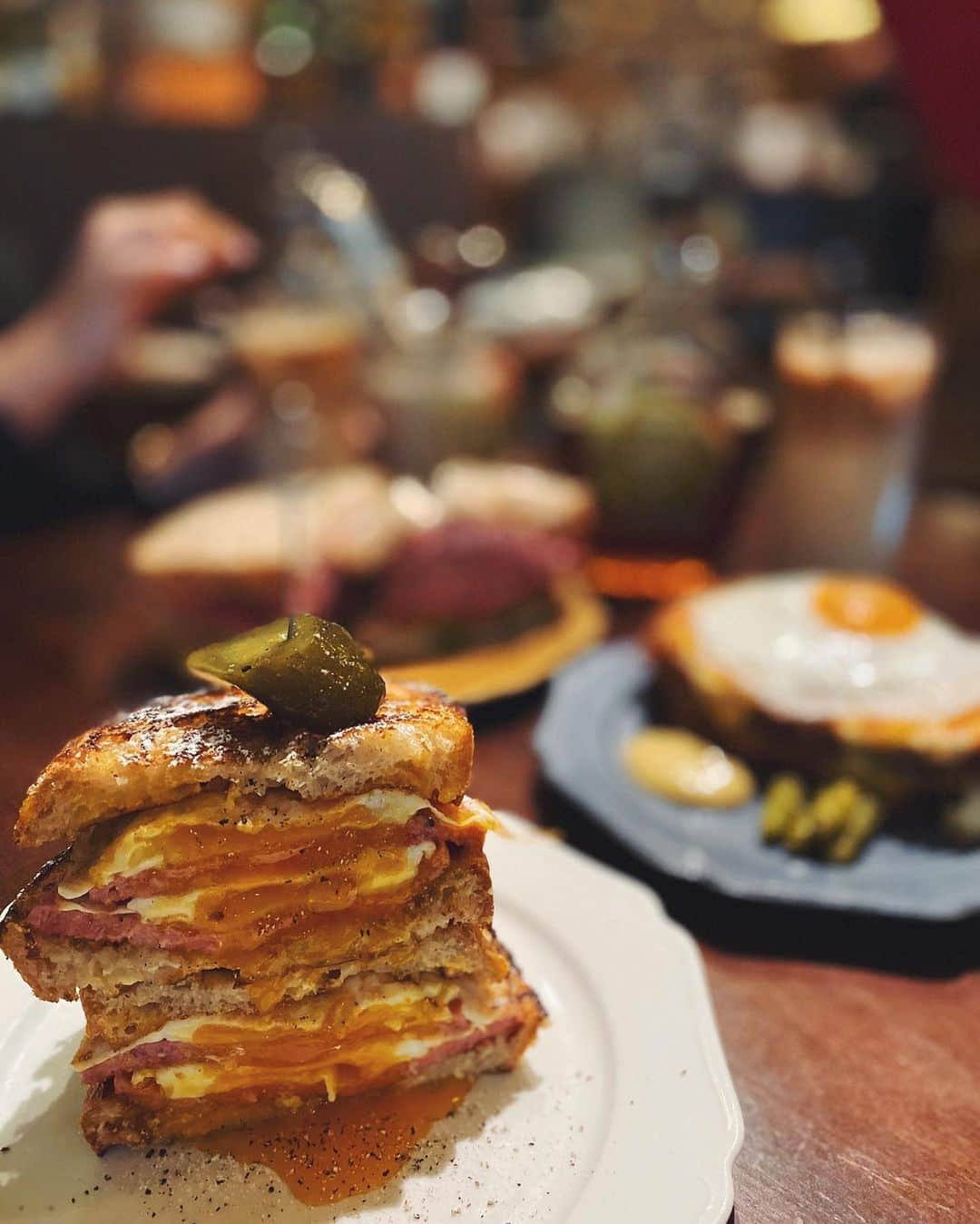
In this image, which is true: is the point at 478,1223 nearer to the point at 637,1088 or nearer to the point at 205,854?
the point at 637,1088

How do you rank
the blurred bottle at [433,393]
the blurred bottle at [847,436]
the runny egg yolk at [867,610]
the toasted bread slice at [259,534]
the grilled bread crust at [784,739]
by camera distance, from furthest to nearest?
the blurred bottle at [433,393] < the blurred bottle at [847,436] < the toasted bread slice at [259,534] < the runny egg yolk at [867,610] < the grilled bread crust at [784,739]

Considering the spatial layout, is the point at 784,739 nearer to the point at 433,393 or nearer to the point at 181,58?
the point at 433,393

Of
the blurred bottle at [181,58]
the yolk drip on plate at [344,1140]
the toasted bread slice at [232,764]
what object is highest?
the blurred bottle at [181,58]

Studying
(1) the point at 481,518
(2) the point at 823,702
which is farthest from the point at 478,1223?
(1) the point at 481,518

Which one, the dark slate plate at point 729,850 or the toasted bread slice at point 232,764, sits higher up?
the toasted bread slice at point 232,764

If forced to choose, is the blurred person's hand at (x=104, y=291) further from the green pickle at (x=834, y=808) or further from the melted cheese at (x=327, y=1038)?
the melted cheese at (x=327, y=1038)

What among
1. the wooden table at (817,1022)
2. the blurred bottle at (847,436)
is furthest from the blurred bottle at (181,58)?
the wooden table at (817,1022)

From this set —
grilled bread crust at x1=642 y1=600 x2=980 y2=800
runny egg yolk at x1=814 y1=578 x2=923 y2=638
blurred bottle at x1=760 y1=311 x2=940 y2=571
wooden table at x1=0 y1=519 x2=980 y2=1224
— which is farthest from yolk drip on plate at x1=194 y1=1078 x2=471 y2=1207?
blurred bottle at x1=760 y1=311 x2=940 y2=571
